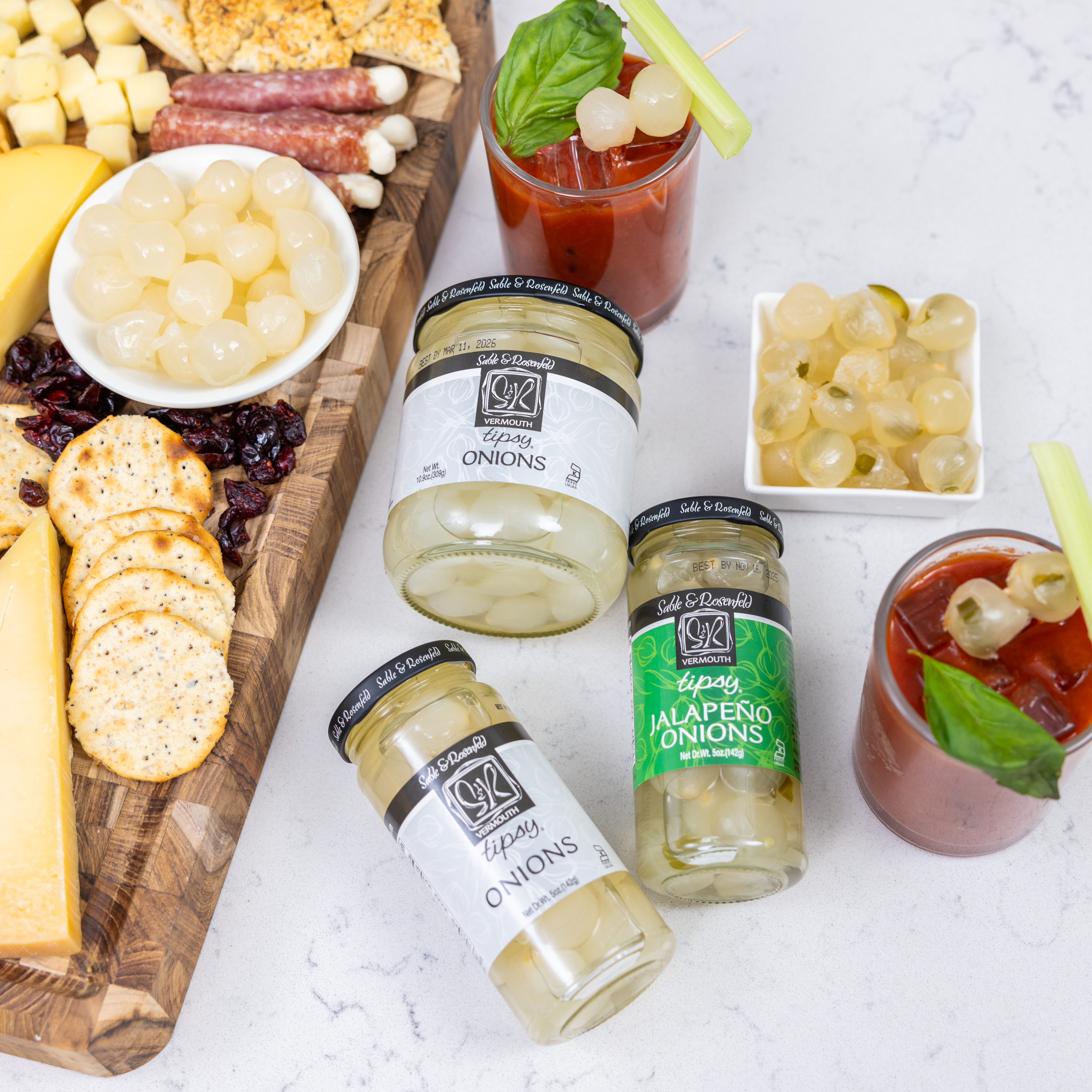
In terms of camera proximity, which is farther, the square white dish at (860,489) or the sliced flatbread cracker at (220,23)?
the sliced flatbread cracker at (220,23)

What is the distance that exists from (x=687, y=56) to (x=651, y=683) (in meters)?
0.74

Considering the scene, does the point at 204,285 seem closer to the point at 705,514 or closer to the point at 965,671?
the point at 705,514

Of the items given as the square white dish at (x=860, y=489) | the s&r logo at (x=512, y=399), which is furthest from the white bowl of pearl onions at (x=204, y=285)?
the square white dish at (x=860, y=489)

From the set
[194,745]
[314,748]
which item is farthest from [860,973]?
[194,745]

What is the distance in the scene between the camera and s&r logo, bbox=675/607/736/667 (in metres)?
1.14

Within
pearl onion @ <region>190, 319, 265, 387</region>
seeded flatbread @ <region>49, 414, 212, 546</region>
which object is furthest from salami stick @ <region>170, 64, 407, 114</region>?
seeded flatbread @ <region>49, 414, 212, 546</region>

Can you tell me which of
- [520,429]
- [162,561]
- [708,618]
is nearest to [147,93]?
[162,561]

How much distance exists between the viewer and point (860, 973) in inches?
48.0

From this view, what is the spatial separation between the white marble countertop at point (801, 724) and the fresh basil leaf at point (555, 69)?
374 millimetres

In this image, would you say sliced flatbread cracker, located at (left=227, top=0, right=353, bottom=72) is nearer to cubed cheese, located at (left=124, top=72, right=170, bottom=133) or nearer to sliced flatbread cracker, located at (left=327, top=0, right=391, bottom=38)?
sliced flatbread cracker, located at (left=327, top=0, right=391, bottom=38)

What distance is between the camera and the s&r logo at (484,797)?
1.07m

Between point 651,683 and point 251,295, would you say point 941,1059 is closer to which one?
point 651,683

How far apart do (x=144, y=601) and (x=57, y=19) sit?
986mm

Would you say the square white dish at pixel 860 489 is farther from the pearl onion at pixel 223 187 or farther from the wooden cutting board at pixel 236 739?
the pearl onion at pixel 223 187
